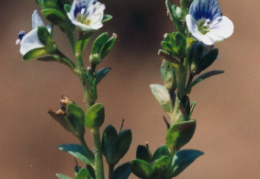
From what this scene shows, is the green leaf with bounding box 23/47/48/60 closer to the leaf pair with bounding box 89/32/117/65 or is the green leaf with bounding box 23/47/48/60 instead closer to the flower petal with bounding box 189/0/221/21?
the leaf pair with bounding box 89/32/117/65

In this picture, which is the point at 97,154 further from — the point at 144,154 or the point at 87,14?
the point at 87,14

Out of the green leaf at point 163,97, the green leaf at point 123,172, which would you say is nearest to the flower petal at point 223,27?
the green leaf at point 163,97

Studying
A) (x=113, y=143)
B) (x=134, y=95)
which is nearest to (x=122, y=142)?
(x=113, y=143)

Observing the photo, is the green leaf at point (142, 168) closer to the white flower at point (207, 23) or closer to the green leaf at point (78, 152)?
the green leaf at point (78, 152)

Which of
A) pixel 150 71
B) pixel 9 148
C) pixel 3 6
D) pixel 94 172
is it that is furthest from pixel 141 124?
pixel 94 172

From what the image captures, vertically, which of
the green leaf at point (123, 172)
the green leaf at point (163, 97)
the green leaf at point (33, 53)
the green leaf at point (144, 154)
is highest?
the green leaf at point (33, 53)

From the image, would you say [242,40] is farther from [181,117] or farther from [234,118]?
[181,117]

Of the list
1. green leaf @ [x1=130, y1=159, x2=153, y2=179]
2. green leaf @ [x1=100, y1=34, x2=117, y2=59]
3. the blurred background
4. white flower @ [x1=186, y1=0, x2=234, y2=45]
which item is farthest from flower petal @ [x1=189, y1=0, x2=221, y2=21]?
the blurred background

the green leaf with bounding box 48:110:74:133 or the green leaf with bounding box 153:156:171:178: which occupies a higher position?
the green leaf with bounding box 48:110:74:133
